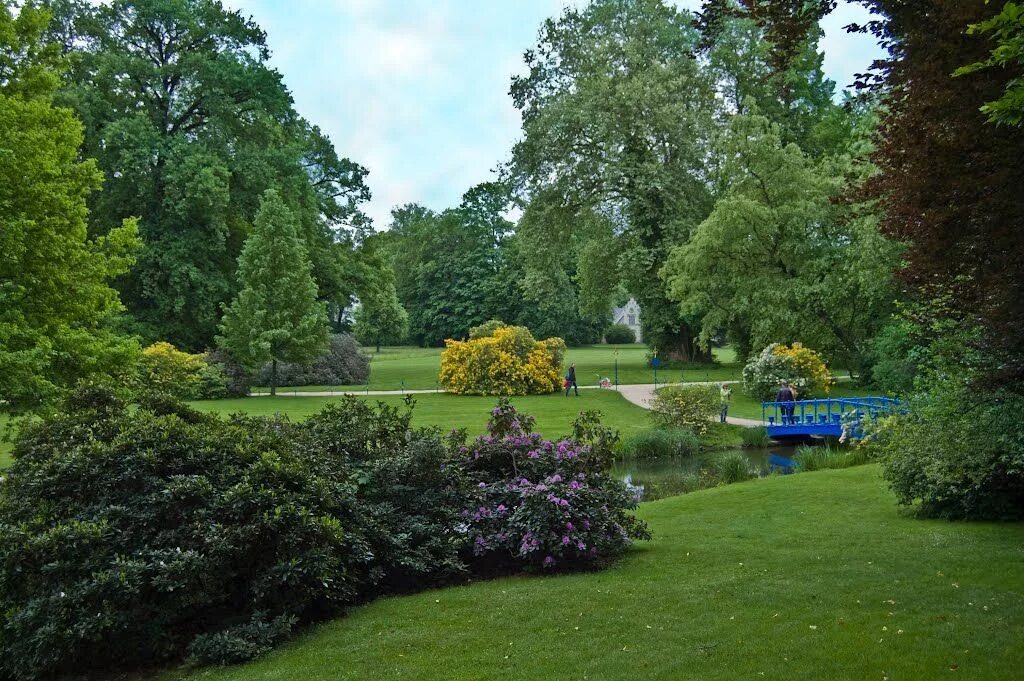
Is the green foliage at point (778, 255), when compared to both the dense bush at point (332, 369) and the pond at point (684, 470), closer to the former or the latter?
the pond at point (684, 470)

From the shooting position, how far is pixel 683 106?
39.3 m

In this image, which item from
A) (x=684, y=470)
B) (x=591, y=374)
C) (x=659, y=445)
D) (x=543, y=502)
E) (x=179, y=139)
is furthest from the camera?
(x=591, y=374)

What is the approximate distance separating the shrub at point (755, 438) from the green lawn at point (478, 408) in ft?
9.94

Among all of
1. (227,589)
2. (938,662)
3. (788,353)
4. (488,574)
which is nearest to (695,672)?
(938,662)

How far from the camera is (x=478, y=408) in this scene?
29.5 m

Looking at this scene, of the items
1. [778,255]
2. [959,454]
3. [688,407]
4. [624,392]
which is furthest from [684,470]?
[778,255]

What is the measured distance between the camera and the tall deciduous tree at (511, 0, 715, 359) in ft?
128

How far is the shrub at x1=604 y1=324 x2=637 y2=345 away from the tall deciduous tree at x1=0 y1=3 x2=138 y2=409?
74.0m

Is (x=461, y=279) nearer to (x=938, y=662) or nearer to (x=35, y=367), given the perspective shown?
(x=35, y=367)

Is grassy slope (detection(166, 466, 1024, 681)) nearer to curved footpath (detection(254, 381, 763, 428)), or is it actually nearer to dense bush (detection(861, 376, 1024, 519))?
dense bush (detection(861, 376, 1024, 519))

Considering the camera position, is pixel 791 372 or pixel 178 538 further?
pixel 791 372

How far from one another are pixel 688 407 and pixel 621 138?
64.0 feet

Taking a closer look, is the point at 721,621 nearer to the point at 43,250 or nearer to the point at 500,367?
the point at 43,250

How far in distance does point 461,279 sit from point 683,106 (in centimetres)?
3849
